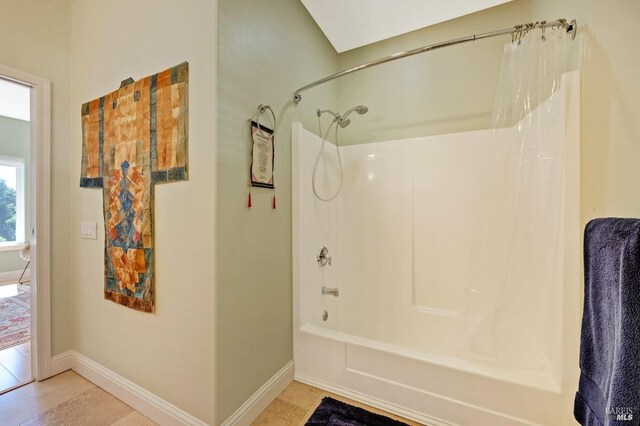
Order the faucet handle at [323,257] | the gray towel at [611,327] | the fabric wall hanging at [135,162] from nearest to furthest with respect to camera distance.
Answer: the gray towel at [611,327] → the fabric wall hanging at [135,162] → the faucet handle at [323,257]

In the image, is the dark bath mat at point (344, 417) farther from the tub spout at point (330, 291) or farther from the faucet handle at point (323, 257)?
the faucet handle at point (323, 257)

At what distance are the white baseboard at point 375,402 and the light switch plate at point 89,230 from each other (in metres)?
1.72

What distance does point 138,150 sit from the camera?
1480 mm

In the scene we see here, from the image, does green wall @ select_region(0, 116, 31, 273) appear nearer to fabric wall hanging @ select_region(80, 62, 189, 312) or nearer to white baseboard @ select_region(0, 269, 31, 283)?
white baseboard @ select_region(0, 269, 31, 283)

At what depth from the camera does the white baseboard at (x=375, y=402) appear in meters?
1.39

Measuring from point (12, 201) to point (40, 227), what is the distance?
431cm

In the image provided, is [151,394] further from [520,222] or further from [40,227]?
[520,222]

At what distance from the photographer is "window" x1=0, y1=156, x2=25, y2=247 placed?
14.1 feet

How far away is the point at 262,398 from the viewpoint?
4.93 feet

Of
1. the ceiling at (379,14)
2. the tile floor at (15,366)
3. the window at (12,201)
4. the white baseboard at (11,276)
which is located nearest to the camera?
the tile floor at (15,366)

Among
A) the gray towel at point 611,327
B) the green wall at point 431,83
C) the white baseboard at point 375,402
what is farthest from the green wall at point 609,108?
the white baseboard at point 375,402

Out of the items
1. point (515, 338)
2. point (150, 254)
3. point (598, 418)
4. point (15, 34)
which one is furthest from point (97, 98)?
point (515, 338)

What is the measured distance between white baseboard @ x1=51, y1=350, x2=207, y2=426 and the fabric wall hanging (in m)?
0.50

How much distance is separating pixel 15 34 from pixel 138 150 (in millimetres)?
1217
